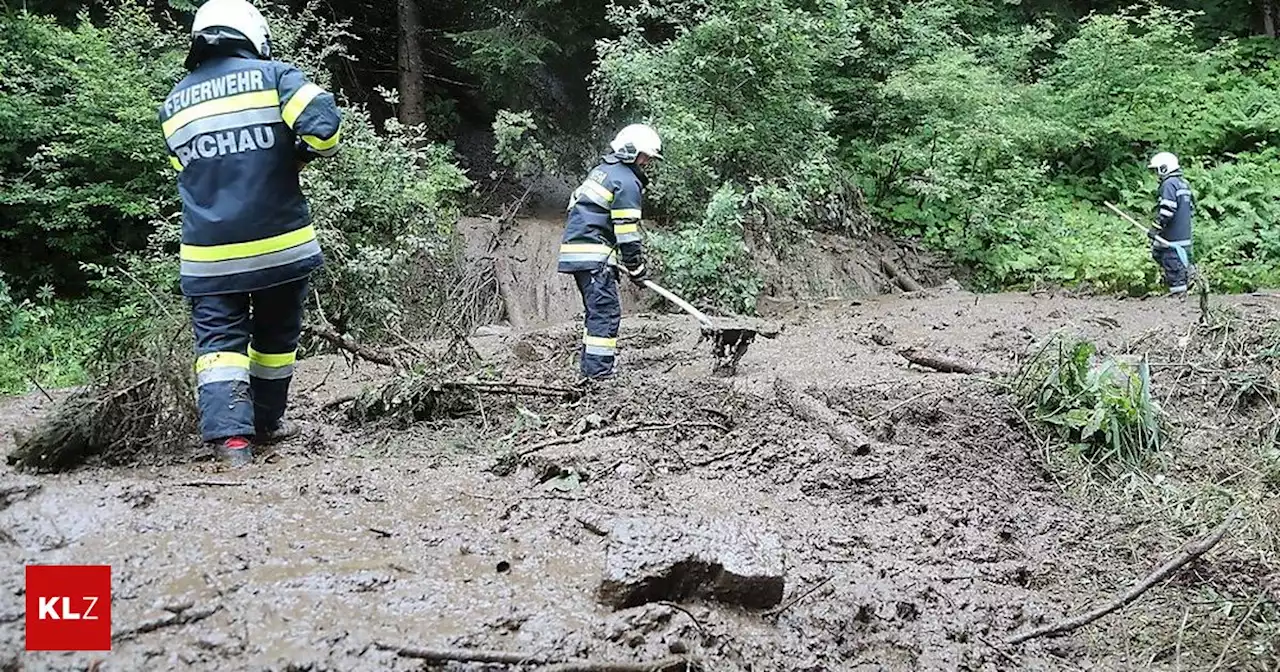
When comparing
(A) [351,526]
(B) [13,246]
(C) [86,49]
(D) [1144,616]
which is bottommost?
(D) [1144,616]

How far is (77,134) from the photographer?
26.6ft

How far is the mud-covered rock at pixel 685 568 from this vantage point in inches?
89.1

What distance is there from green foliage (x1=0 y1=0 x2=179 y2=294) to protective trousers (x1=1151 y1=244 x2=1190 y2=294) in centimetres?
1138

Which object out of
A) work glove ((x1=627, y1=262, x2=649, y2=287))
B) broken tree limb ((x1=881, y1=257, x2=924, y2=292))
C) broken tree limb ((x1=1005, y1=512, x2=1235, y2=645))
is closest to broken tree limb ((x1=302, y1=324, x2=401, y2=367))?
work glove ((x1=627, y1=262, x2=649, y2=287))

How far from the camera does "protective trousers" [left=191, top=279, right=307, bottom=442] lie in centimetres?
351

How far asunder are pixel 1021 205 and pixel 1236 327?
6842 millimetres

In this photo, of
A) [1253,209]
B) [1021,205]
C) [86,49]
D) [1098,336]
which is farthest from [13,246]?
[1253,209]

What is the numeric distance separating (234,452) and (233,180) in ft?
3.81

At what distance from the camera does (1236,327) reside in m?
5.23

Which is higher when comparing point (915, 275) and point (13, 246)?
point (13, 246)

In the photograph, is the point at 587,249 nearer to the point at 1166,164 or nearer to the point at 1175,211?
the point at 1175,211

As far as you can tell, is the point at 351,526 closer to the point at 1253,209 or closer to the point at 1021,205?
the point at 1021,205

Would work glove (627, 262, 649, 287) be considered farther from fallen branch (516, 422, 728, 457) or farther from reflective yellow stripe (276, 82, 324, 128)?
reflective yellow stripe (276, 82, 324, 128)

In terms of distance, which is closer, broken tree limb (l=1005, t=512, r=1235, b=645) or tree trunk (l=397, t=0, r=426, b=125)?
broken tree limb (l=1005, t=512, r=1235, b=645)
